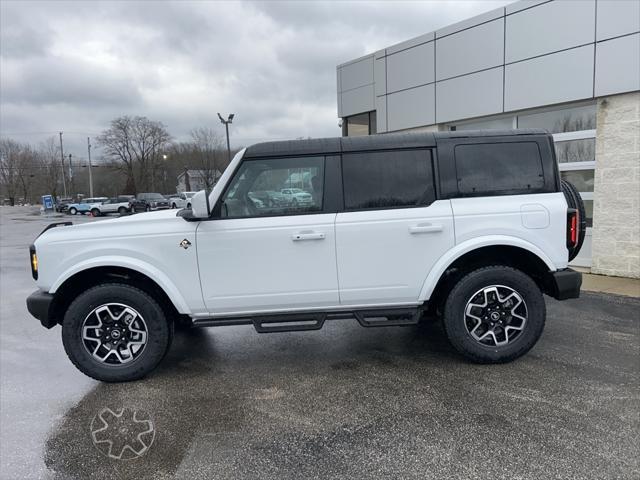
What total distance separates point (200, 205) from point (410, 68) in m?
8.79

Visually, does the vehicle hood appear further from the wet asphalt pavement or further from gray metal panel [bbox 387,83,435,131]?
gray metal panel [bbox 387,83,435,131]

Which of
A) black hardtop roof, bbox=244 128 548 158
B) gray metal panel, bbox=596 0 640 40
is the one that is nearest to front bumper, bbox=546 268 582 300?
black hardtop roof, bbox=244 128 548 158

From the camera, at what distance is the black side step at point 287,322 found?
394 cm

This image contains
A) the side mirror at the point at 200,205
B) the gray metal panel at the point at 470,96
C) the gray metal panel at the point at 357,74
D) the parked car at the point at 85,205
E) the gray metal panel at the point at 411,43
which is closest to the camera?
the side mirror at the point at 200,205

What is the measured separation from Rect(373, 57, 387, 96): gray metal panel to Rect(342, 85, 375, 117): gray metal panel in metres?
0.32

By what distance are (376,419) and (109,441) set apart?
182 cm

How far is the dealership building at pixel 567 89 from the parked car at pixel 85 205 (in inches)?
1521

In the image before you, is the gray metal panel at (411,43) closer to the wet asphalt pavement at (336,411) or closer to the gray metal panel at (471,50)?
the gray metal panel at (471,50)

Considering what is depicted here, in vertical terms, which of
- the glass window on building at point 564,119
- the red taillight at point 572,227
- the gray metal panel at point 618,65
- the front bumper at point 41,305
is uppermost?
the gray metal panel at point 618,65

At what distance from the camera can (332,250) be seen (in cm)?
391

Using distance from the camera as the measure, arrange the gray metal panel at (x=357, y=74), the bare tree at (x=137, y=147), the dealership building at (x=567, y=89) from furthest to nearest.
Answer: the bare tree at (x=137, y=147) → the gray metal panel at (x=357, y=74) → the dealership building at (x=567, y=89)

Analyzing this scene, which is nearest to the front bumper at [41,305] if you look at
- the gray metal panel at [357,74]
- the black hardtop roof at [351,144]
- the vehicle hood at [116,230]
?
the vehicle hood at [116,230]

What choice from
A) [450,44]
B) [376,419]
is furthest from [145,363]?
[450,44]

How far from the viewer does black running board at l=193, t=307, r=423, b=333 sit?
3.96 m
